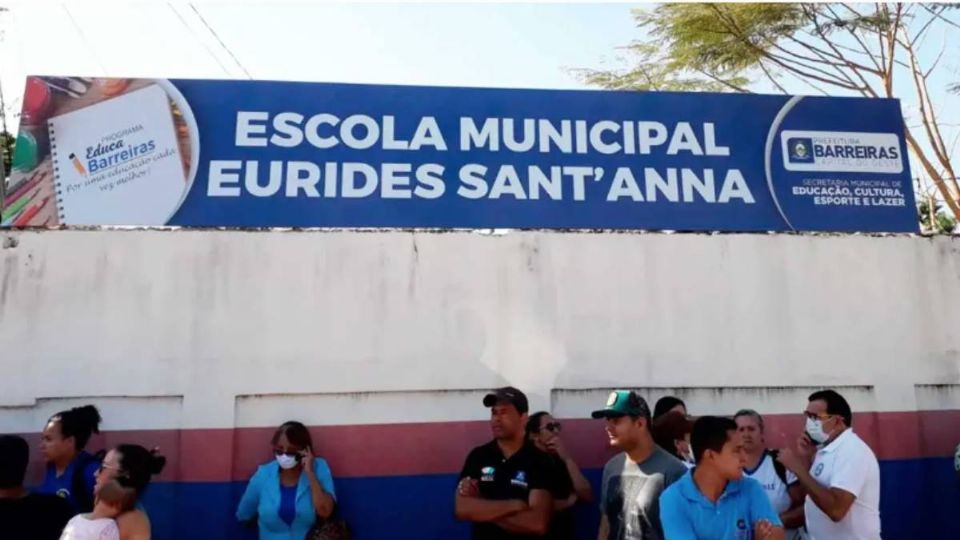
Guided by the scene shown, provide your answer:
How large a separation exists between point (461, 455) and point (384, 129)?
2610 mm

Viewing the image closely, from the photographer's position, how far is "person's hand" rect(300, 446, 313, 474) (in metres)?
A: 5.28

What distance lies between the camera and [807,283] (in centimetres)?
626

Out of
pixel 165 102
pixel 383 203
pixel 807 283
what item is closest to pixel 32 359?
pixel 165 102

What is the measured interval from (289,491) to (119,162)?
2938 millimetres

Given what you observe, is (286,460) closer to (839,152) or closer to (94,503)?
(94,503)

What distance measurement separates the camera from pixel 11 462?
12.8 feet

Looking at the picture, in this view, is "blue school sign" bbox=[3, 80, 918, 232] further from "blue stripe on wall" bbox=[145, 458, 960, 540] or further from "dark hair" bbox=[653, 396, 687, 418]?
"blue stripe on wall" bbox=[145, 458, 960, 540]

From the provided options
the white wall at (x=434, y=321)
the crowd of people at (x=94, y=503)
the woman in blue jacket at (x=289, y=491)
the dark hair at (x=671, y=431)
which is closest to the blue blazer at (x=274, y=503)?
Answer: the woman in blue jacket at (x=289, y=491)

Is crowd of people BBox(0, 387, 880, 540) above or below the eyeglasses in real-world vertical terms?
below

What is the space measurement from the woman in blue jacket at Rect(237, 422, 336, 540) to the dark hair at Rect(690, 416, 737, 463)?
273 cm


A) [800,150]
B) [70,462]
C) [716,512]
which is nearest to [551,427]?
[716,512]

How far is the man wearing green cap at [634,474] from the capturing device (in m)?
3.75

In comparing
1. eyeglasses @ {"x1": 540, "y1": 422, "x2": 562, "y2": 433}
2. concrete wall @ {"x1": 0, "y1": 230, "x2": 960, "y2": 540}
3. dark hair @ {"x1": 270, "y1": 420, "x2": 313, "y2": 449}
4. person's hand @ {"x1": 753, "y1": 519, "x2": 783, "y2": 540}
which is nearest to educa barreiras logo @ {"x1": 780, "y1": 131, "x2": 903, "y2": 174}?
concrete wall @ {"x1": 0, "y1": 230, "x2": 960, "y2": 540}

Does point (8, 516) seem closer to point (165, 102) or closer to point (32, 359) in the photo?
point (32, 359)
